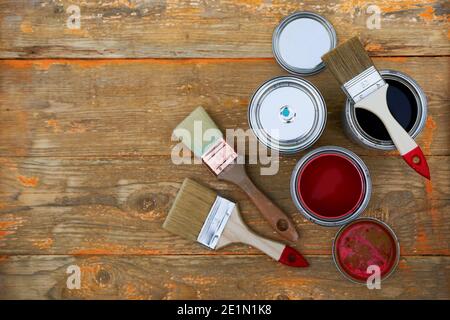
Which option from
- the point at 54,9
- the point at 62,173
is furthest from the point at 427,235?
the point at 54,9

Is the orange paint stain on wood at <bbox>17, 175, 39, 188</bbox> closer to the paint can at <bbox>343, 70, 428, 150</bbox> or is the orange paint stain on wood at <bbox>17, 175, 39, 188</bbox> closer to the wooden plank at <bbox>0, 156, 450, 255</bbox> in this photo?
the wooden plank at <bbox>0, 156, 450, 255</bbox>

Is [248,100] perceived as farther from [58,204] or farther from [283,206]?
[58,204]

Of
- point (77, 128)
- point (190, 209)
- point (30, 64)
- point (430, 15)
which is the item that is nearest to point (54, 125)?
point (77, 128)

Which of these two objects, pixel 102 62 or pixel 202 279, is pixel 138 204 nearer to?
pixel 202 279

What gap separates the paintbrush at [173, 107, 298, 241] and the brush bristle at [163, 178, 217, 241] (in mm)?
59

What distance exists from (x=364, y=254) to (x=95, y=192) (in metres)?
0.67

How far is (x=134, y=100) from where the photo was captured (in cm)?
118

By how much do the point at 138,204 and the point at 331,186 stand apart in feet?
1.52

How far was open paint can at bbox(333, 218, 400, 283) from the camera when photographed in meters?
1.12

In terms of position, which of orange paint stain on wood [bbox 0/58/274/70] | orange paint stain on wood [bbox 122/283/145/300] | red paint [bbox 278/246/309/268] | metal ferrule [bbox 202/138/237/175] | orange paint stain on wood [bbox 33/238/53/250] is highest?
orange paint stain on wood [bbox 0/58/274/70]

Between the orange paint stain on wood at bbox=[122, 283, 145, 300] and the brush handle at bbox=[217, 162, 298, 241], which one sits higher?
the brush handle at bbox=[217, 162, 298, 241]

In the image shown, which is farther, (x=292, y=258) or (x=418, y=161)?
(x=292, y=258)

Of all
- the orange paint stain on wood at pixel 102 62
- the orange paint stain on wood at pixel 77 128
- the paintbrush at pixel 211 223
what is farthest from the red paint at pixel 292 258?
the orange paint stain on wood at pixel 77 128

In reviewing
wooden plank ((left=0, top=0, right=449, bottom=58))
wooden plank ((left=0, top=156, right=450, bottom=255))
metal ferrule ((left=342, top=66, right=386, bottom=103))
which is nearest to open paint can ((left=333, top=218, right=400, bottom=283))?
wooden plank ((left=0, top=156, right=450, bottom=255))
